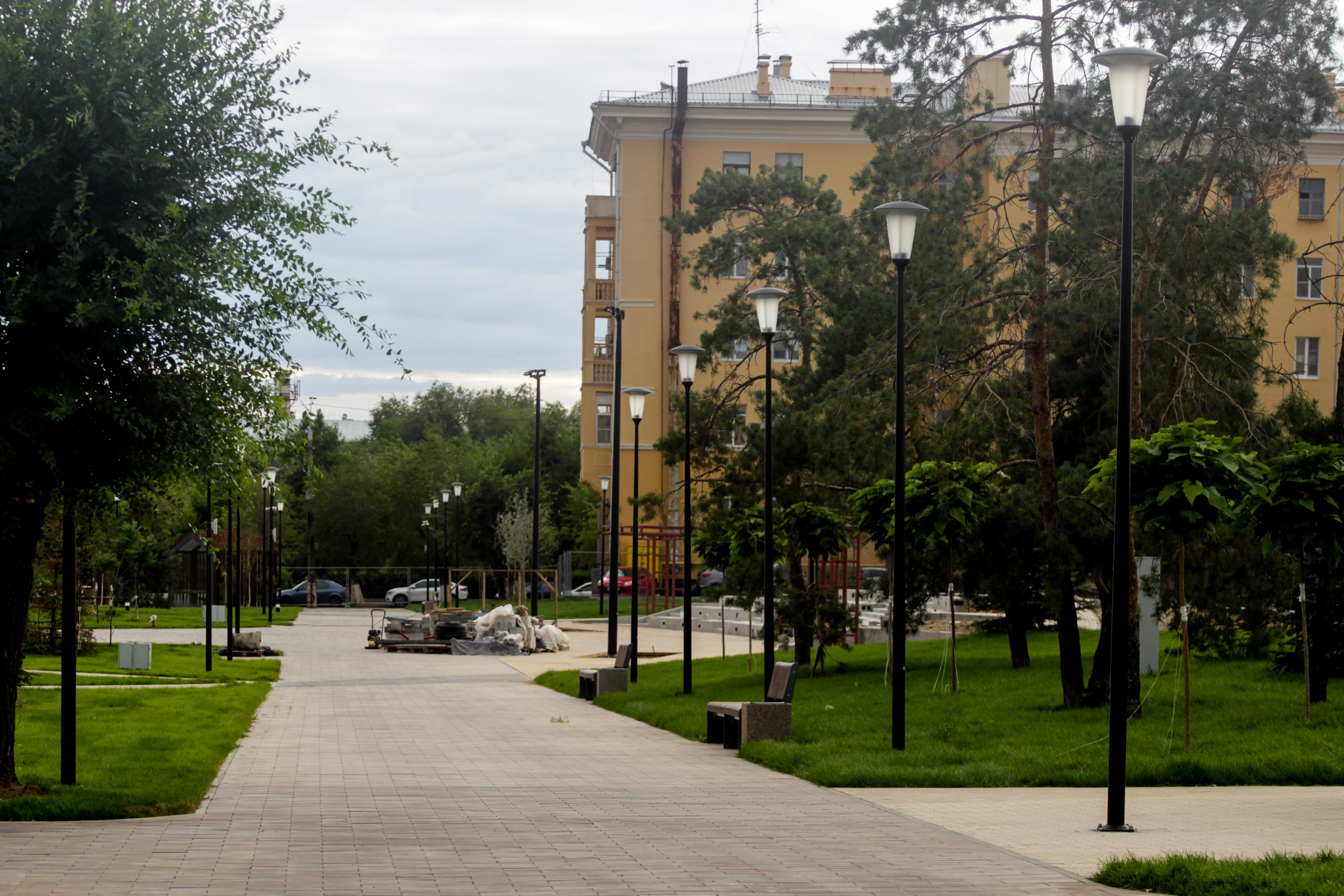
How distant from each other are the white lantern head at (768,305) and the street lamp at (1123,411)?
796 cm

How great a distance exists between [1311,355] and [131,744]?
52.2 metres

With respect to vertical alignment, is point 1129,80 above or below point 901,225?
above

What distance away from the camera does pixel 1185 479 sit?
1308 cm

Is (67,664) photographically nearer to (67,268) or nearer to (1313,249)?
(67,268)

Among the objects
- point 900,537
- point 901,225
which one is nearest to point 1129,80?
point 901,225

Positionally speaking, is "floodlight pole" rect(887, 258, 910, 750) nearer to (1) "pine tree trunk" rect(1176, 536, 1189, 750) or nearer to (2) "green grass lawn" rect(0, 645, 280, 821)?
(1) "pine tree trunk" rect(1176, 536, 1189, 750)

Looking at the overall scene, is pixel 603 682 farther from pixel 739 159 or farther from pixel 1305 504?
pixel 739 159

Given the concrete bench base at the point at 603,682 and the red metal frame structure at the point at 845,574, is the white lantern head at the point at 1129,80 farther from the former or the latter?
the concrete bench base at the point at 603,682

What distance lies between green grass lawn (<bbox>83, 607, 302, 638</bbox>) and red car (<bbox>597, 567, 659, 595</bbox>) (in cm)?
1238

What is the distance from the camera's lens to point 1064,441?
22859mm

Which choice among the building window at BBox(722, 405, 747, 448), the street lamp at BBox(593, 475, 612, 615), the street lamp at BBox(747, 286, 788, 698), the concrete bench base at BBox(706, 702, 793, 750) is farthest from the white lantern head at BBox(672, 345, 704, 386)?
the street lamp at BBox(593, 475, 612, 615)

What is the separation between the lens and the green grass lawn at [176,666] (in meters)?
26.9

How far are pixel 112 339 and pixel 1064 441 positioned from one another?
53.5 ft

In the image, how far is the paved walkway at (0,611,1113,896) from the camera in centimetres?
785
